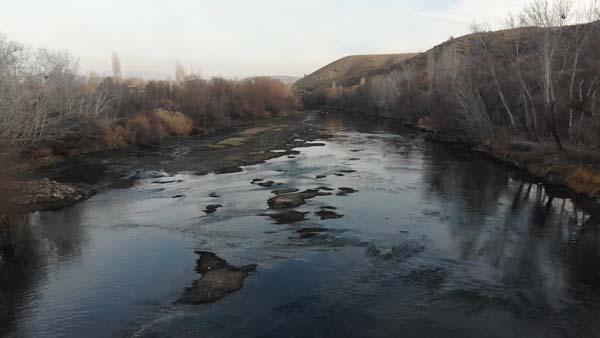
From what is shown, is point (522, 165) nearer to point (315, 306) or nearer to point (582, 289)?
point (582, 289)

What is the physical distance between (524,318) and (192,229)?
10.8m

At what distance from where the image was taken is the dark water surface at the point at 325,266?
942cm

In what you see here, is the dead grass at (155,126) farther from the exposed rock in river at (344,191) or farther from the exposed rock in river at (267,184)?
the exposed rock in river at (344,191)

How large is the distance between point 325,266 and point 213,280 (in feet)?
10.4

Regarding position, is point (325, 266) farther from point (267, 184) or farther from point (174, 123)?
point (174, 123)

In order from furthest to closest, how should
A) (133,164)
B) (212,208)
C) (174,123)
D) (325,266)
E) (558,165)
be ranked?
(174,123), (133,164), (558,165), (212,208), (325,266)

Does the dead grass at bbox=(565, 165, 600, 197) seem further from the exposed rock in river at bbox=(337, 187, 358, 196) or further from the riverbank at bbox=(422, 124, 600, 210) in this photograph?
the exposed rock in river at bbox=(337, 187, 358, 196)

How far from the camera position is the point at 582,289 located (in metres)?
10.8

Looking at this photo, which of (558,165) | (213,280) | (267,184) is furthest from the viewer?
(558,165)

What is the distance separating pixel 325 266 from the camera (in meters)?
12.2

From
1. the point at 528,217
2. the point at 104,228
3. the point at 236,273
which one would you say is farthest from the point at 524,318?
the point at 104,228

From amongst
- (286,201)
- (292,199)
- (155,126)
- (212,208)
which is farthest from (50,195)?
(155,126)

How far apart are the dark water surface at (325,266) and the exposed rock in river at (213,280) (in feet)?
0.98

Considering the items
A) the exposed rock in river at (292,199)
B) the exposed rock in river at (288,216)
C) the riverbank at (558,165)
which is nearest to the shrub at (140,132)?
the exposed rock in river at (292,199)
